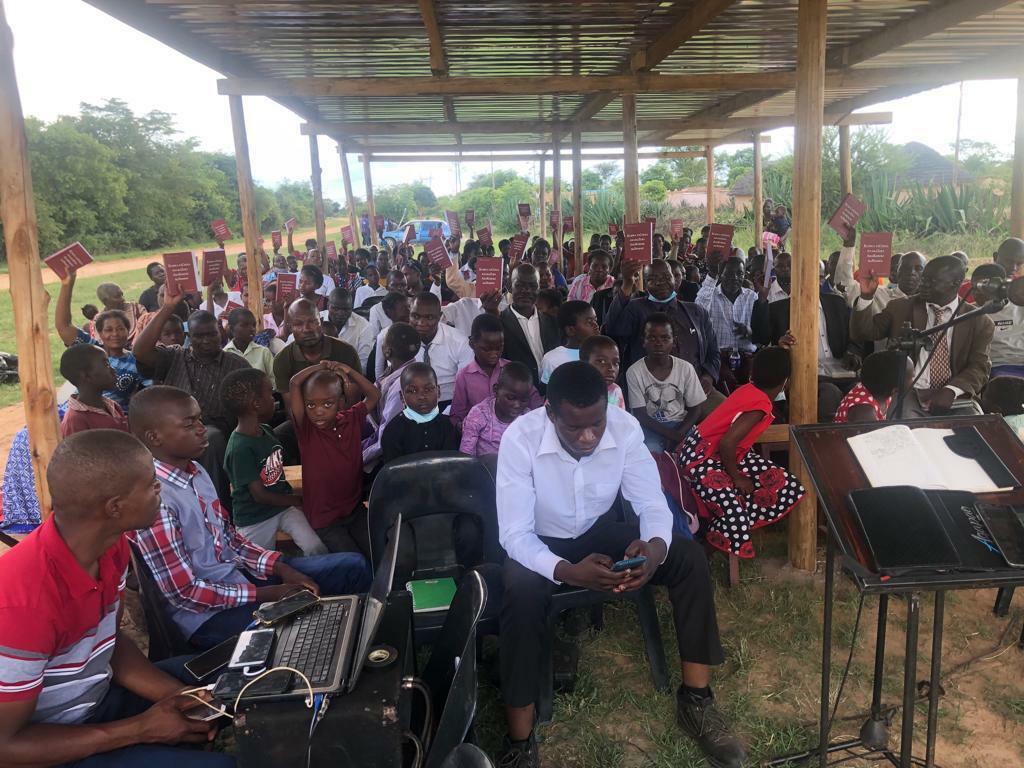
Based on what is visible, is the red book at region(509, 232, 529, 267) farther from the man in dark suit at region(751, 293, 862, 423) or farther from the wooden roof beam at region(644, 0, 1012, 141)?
the man in dark suit at region(751, 293, 862, 423)

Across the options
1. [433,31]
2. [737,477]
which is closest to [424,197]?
[433,31]

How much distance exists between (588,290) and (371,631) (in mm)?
5887

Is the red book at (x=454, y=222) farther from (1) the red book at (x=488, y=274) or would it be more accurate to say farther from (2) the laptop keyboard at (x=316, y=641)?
(2) the laptop keyboard at (x=316, y=641)

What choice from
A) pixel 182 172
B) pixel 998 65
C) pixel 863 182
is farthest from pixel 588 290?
pixel 182 172

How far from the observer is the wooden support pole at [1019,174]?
688cm

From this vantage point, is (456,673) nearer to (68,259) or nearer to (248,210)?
(68,259)

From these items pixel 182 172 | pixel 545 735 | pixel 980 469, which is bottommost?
pixel 545 735

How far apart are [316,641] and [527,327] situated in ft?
12.0

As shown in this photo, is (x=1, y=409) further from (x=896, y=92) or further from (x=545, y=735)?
(x=896, y=92)

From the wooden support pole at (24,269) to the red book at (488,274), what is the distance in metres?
3.26

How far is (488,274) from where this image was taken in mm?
5590

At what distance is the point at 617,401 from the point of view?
3791 mm

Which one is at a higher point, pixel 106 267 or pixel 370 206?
pixel 370 206

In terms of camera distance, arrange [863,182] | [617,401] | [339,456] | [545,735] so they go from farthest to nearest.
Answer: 1. [863,182]
2. [617,401]
3. [339,456]
4. [545,735]
